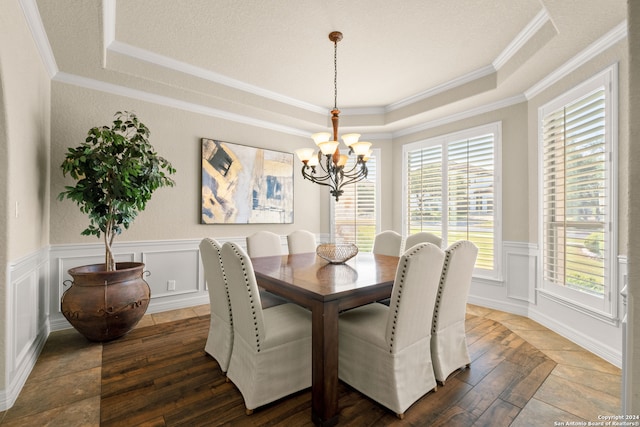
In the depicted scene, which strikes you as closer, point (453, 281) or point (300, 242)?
point (453, 281)

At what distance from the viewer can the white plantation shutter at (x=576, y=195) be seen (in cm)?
249

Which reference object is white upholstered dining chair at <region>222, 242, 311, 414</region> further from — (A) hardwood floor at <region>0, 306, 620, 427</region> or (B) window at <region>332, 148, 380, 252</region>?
(B) window at <region>332, 148, 380, 252</region>

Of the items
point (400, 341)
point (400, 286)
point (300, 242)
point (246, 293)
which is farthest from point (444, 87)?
point (246, 293)

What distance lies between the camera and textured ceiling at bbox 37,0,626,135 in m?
2.33

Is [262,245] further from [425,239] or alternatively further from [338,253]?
[425,239]

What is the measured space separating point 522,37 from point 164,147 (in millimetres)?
3920

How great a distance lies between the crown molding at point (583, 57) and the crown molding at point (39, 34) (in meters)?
4.24

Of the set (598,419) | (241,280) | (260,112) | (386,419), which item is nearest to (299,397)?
(386,419)

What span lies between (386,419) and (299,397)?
551 mm

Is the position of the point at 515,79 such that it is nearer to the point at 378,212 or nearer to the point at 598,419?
the point at 378,212

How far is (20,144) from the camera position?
2125mm

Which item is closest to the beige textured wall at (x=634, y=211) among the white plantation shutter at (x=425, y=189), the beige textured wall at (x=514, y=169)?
the beige textured wall at (x=514, y=169)

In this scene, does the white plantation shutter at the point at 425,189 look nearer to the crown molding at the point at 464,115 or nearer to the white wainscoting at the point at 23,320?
the crown molding at the point at 464,115

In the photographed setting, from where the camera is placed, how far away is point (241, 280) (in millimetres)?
1761
